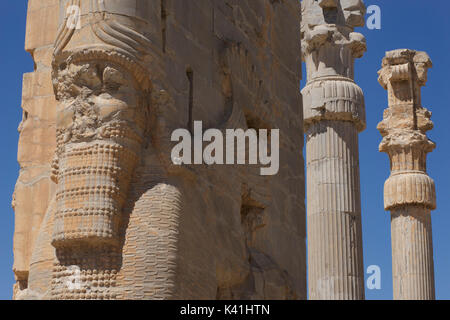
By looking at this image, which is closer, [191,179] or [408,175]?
[191,179]

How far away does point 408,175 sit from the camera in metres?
22.3

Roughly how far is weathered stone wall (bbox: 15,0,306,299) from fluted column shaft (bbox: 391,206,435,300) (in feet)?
38.2

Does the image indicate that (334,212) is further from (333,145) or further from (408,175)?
(408,175)

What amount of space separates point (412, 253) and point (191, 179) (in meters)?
14.6

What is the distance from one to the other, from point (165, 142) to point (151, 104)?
0.29m

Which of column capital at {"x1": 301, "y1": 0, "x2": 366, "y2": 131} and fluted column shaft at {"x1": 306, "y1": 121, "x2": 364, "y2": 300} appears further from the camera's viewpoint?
column capital at {"x1": 301, "y1": 0, "x2": 366, "y2": 131}

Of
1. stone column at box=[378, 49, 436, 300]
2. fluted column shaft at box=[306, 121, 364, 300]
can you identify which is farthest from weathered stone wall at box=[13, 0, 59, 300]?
stone column at box=[378, 49, 436, 300]

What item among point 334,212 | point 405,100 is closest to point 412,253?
point 405,100

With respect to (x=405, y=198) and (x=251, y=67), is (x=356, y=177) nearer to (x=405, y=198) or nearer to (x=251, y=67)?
(x=405, y=198)

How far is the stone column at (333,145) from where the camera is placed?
16891 millimetres

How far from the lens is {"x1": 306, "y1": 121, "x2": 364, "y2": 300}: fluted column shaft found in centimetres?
1680

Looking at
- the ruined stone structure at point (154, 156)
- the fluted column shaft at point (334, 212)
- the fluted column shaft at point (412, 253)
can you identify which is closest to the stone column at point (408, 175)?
Result: the fluted column shaft at point (412, 253)

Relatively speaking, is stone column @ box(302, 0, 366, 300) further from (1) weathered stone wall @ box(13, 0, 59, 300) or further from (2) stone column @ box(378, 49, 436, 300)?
(1) weathered stone wall @ box(13, 0, 59, 300)

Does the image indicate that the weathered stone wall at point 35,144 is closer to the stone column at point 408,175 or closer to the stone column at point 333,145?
the stone column at point 333,145
